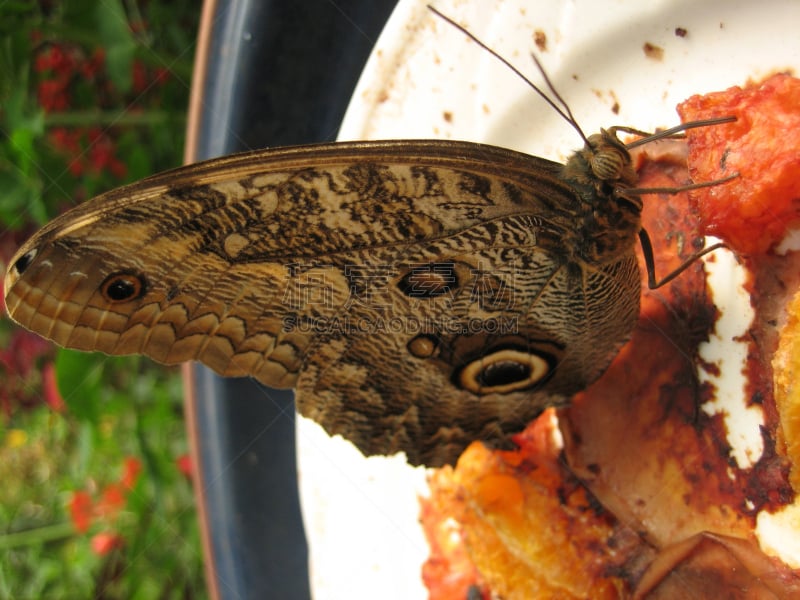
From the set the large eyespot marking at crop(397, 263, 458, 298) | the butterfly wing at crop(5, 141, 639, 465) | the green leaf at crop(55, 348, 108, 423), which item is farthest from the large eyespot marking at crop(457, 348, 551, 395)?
the green leaf at crop(55, 348, 108, 423)

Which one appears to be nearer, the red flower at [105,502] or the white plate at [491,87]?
the white plate at [491,87]

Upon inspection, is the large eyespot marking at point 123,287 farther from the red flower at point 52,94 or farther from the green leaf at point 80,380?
the red flower at point 52,94

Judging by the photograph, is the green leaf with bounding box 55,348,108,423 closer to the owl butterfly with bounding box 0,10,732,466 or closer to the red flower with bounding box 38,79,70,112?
the red flower with bounding box 38,79,70,112

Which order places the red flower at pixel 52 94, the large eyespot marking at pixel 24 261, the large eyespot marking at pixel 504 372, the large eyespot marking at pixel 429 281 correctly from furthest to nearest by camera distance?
1. the red flower at pixel 52 94
2. the large eyespot marking at pixel 504 372
3. the large eyespot marking at pixel 429 281
4. the large eyespot marking at pixel 24 261

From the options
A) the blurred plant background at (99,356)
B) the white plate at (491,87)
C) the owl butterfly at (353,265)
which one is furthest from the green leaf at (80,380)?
the owl butterfly at (353,265)

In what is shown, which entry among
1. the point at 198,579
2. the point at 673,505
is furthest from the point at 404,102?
the point at 198,579

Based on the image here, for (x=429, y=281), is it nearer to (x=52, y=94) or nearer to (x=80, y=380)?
(x=80, y=380)

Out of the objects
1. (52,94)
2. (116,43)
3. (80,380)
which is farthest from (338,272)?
(52,94)
